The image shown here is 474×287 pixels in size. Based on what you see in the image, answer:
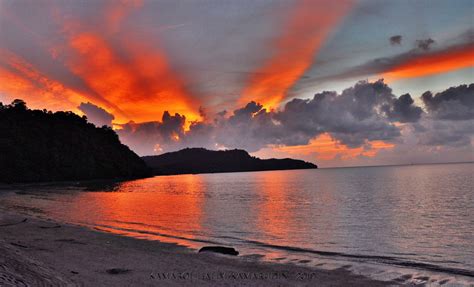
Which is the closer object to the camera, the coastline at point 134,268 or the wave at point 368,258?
the coastline at point 134,268

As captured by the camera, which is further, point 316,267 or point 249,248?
point 249,248

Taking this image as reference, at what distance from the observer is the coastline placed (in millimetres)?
14844

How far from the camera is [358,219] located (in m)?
47.9

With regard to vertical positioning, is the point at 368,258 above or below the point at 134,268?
below

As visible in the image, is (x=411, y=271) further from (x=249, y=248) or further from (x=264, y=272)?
(x=249, y=248)

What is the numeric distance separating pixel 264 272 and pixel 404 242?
59.5 feet

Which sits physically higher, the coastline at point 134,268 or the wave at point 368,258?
the coastline at point 134,268

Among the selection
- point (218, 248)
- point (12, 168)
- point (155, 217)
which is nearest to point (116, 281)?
point (218, 248)

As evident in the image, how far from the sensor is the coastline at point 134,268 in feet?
48.7

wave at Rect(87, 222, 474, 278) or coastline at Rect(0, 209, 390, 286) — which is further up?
coastline at Rect(0, 209, 390, 286)

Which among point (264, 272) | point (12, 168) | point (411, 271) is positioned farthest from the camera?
point (12, 168)

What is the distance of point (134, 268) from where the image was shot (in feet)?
61.0

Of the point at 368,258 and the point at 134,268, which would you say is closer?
the point at 134,268

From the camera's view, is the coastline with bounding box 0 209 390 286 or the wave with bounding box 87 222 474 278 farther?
the wave with bounding box 87 222 474 278
